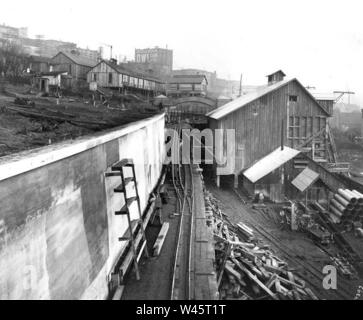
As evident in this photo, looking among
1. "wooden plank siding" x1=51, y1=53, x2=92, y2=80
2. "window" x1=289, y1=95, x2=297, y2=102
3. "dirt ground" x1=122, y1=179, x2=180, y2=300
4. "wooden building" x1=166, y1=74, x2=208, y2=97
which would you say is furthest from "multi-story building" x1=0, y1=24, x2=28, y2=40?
"dirt ground" x1=122, y1=179, x2=180, y2=300

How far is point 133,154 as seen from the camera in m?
10.5

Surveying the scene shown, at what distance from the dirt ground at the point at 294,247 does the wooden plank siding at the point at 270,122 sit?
356cm

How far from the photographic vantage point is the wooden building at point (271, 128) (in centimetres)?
2303

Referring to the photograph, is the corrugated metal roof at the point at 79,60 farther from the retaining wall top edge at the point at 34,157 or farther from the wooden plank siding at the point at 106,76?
the retaining wall top edge at the point at 34,157

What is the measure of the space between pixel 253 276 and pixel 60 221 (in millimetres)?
7302

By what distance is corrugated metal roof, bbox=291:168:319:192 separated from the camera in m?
20.2

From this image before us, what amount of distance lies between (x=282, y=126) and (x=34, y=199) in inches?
846

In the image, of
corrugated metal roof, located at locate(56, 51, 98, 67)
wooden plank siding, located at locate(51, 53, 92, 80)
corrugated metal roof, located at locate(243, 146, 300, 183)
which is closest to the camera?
corrugated metal roof, located at locate(243, 146, 300, 183)

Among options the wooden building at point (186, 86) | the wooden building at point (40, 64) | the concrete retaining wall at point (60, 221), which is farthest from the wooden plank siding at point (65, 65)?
the concrete retaining wall at point (60, 221)

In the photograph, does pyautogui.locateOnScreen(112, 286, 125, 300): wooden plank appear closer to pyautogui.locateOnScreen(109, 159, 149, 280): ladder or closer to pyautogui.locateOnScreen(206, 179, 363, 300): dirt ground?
pyautogui.locateOnScreen(109, 159, 149, 280): ladder

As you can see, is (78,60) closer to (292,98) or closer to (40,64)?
(40,64)

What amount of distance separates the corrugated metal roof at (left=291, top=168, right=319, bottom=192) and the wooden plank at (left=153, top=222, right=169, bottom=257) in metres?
11.9

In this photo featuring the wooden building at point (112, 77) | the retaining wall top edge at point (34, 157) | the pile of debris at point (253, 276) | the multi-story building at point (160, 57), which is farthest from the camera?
the multi-story building at point (160, 57)
